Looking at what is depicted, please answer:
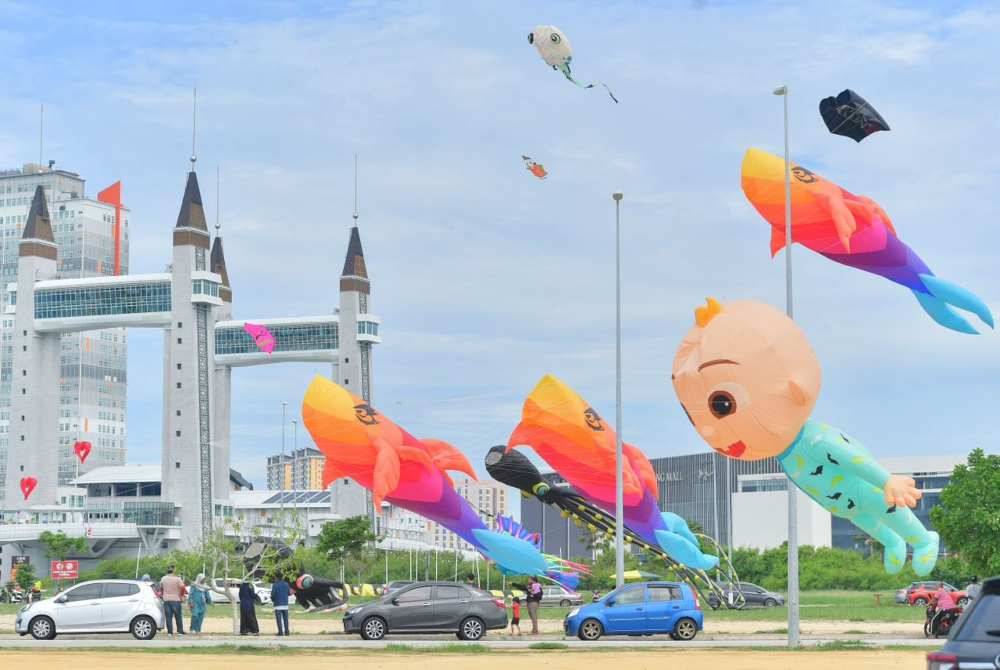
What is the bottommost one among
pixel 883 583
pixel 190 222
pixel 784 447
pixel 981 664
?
pixel 883 583

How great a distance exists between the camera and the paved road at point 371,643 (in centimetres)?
2936

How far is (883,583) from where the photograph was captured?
8812 cm

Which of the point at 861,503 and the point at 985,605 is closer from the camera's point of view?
the point at 985,605

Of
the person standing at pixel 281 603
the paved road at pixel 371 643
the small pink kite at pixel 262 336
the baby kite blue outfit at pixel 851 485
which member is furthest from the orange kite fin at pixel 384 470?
the small pink kite at pixel 262 336

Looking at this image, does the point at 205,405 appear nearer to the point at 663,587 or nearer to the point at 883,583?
the point at 883,583

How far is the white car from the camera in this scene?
32719mm

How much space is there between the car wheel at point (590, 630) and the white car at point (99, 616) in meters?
9.67

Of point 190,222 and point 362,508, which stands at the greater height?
point 190,222

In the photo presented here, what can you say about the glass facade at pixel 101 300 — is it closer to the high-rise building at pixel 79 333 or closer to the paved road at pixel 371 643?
the high-rise building at pixel 79 333

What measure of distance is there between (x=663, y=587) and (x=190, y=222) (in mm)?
86716

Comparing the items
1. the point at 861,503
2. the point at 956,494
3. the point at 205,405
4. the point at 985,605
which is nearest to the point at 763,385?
the point at 861,503

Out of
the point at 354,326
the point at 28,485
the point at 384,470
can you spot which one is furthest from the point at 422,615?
the point at 354,326

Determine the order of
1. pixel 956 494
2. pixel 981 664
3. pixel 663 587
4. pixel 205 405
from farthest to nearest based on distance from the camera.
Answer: pixel 205 405 → pixel 956 494 → pixel 663 587 → pixel 981 664

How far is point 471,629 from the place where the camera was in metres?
32.4
